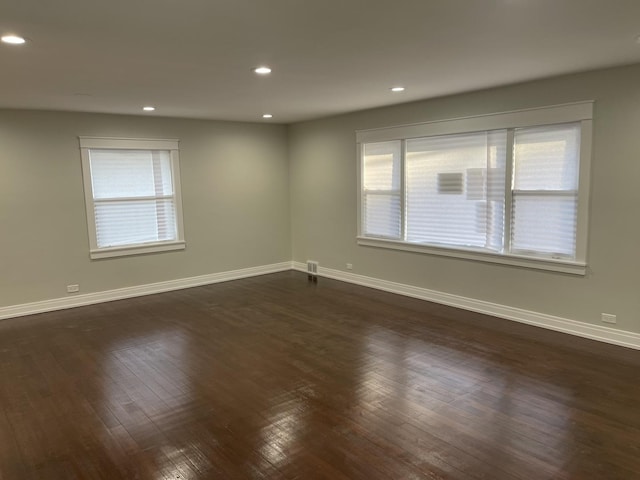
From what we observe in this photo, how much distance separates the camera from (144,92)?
177 inches

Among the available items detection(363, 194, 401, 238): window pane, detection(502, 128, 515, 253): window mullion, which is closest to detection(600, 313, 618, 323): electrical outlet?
detection(502, 128, 515, 253): window mullion

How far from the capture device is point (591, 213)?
4.16 m

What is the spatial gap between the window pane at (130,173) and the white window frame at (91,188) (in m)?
0.08

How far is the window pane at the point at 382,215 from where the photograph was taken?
611 centimetres

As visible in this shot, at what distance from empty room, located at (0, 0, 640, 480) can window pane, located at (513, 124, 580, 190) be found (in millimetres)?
22

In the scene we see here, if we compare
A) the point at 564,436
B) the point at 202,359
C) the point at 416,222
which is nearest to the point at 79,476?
the point at 202,359

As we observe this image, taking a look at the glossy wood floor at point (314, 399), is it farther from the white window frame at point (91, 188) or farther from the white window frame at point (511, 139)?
the white window frame at point (91, 188)

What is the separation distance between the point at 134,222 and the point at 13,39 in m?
3.75

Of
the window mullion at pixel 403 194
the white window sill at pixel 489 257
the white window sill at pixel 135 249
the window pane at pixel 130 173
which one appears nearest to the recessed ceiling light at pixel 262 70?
the window mullion at pixel 403 194

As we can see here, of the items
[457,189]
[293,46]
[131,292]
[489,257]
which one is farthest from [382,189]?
[131,292]

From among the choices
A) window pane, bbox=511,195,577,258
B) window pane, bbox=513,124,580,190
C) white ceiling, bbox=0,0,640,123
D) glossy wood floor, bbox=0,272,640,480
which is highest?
white ceiling, bbox=0,0,640,123

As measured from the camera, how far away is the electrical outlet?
4.11 m

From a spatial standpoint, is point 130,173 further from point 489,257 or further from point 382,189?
point 489,257

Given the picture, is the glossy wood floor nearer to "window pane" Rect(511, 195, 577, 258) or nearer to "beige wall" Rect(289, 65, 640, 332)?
"beige wall" Rect(289, 65, 640, 332)
